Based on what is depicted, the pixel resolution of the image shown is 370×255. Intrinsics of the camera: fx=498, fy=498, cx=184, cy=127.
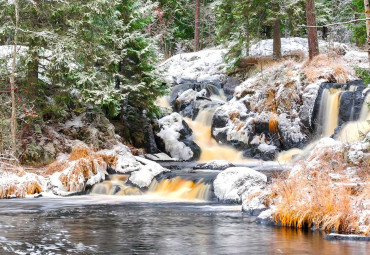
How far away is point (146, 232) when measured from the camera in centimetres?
911

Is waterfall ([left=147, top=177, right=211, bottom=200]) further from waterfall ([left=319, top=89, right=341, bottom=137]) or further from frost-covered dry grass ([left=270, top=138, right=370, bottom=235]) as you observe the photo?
waterfall ([left=319, top=89, right=341, bottom=137])

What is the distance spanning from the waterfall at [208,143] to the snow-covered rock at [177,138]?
39 cm

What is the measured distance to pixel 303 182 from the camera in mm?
10086

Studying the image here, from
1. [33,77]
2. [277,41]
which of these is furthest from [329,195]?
[277,41]

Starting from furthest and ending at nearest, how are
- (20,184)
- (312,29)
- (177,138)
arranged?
1. (177,138)
2. (312,29)
3. (20,184)

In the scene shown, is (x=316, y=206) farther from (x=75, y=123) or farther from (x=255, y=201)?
(x=75, y=123)

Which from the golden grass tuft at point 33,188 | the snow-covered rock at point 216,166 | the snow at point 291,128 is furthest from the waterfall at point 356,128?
the golden grass tuft at point 33,188

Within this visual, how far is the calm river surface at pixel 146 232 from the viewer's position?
300 inches

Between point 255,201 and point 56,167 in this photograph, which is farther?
point 56,167

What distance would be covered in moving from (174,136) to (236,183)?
963 centimetres

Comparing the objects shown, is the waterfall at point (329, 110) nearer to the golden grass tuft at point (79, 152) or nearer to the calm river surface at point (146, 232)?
the calm river surface at point (146, 232)

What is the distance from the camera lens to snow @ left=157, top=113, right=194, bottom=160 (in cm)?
2228

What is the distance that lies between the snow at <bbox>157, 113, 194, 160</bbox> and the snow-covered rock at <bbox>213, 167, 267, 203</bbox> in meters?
8.16

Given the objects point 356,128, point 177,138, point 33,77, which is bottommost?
point 356,128
